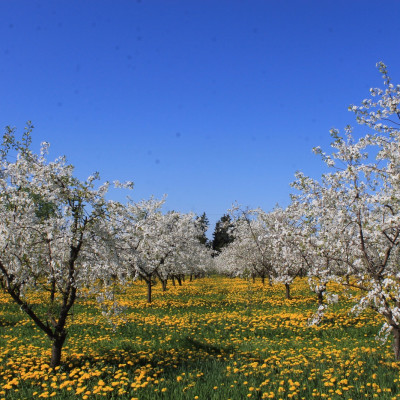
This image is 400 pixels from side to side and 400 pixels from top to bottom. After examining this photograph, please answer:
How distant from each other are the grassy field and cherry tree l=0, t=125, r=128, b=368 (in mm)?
1463

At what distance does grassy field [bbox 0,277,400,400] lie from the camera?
22.3 ft

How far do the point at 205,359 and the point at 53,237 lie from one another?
472 centimetres

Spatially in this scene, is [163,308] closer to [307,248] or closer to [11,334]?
[11,334]

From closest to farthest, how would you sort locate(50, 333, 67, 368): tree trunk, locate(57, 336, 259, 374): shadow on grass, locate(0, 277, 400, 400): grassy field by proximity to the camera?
1. locate(0, 277, 400, 400): grassy field
2. locate(50, 333, 67, 368): tree trunk
3. locate(57, 336, 259, 374): shadow on grass

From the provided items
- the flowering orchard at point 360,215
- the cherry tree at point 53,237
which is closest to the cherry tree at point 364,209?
the flowering orchard at point 360,215

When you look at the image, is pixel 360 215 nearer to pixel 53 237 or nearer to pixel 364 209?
pixel 364 209

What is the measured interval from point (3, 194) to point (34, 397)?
450cm

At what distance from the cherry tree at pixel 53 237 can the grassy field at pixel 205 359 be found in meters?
1.46

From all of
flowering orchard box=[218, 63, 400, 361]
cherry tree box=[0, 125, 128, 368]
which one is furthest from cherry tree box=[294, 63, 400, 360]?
cherry tree box=[0, 125, 128, 368]

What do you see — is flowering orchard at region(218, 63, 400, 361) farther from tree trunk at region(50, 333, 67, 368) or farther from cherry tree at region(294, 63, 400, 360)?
tree trunk at region(50, 333, 67, 368)

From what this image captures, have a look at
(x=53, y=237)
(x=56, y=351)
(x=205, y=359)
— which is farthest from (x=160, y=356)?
(x=53, y=237)

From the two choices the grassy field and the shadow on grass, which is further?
the shadow on grass

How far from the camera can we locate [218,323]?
47.3 ft

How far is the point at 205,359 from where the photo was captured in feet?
30.7
